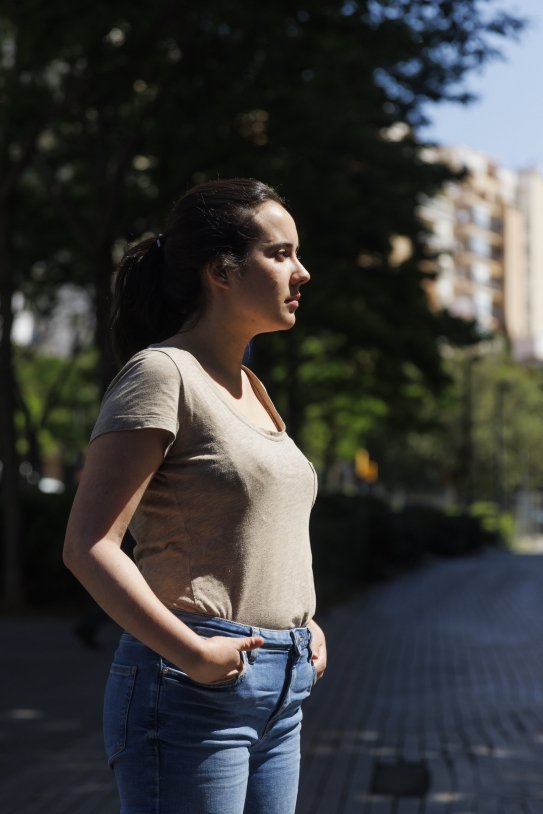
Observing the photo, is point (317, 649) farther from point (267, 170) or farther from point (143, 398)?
point (267, 170)

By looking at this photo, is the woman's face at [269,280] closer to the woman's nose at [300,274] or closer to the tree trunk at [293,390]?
the woman's nose at [300,274]

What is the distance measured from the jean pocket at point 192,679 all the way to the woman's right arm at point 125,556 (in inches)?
1.0

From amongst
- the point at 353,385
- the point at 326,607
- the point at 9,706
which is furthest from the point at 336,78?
the point at 353,385

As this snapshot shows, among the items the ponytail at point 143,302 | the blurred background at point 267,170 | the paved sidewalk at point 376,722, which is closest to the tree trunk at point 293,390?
the blurred background at point 267,170

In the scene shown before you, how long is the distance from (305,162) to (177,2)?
3.47 meters

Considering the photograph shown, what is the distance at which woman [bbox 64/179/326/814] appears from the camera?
7.24ft

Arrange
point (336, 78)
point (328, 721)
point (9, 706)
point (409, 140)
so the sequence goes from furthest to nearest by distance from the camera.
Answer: point (409, 140)
point (336, 78)
point (9, 706)
point (328, 721)

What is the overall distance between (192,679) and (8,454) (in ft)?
45.6

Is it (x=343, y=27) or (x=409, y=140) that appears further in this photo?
(x=409, y=140)

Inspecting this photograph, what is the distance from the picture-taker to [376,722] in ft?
27.6

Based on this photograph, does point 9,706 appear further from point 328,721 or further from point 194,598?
point 194,598

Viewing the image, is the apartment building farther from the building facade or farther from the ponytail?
the ponytail

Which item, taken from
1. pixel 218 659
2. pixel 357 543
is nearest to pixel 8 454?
pixel 357 543

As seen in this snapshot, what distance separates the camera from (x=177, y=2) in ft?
38.0
